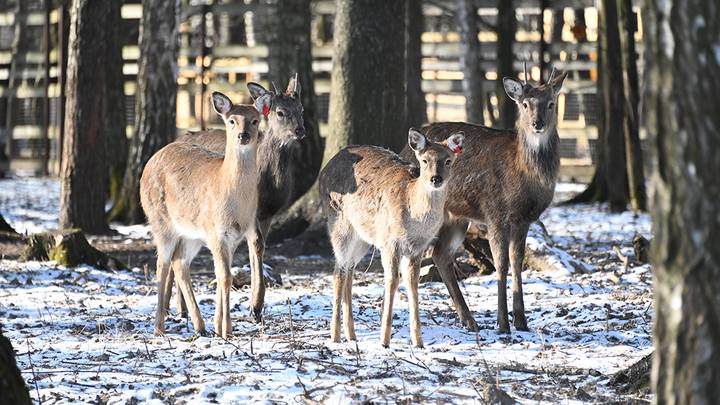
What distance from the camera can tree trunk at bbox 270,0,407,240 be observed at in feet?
43.0

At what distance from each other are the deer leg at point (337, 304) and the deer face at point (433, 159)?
99 centimetres

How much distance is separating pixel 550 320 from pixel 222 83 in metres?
16.1

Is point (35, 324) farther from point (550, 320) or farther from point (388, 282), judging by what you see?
point (550, 320)

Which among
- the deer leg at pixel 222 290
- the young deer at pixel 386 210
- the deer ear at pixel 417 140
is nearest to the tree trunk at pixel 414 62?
the young deer at pixel 386 210

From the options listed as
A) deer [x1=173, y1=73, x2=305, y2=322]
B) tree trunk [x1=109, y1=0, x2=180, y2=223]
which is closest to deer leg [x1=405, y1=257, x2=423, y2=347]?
deer [x1=173, y1=73, x2=305, y2=322]

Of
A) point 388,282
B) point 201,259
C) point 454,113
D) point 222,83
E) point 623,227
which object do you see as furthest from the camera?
point 454,113

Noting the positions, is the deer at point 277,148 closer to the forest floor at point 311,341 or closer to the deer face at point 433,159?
the forest floor at point 311,341

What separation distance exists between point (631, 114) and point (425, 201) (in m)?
10.2

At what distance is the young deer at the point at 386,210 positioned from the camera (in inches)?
316

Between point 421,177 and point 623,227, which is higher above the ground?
point 421,177

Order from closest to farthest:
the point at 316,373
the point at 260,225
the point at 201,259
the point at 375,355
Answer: the point at 316,373, the point at 375,355, the point at 260,225, the point at 201,259

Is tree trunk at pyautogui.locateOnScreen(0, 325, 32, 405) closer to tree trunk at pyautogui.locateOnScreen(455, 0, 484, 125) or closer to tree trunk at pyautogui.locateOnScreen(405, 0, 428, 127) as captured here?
tree trunk at pyautogui.locateOnScreen(405, 0, 428, 127)

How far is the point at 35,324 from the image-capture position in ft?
29.7

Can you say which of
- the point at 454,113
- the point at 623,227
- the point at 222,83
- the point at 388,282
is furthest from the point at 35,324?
the point at 454,113
